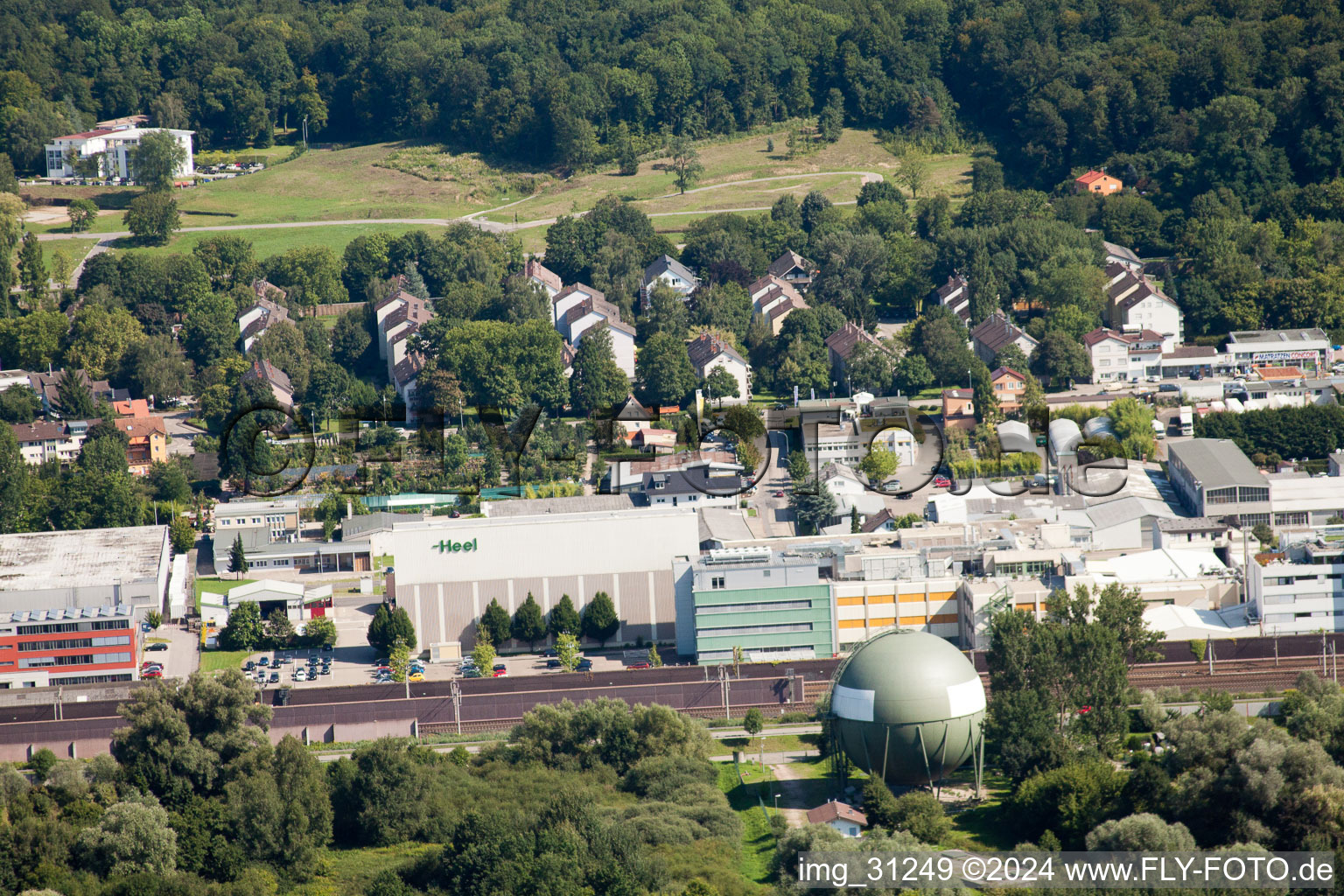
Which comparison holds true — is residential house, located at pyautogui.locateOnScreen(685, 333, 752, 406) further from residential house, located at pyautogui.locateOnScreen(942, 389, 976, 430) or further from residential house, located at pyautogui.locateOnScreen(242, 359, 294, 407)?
residential house, located at pyautogui.locateOnScreen(242, 359, 294, 407)

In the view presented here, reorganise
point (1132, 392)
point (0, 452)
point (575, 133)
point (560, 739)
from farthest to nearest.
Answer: point (575, 133), point (1132, 392), point (0, 452), point (560, 739)

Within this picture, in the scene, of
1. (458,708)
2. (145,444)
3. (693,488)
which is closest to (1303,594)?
(693,488)

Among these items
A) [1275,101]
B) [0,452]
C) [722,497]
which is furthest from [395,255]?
[1275,101]

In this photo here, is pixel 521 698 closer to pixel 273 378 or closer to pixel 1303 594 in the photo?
pixel 1303 594

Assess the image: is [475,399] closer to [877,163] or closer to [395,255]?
[395,255]

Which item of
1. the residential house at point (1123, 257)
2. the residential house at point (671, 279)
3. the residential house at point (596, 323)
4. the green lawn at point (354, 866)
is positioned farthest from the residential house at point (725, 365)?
the green lawn at point (354, 866)

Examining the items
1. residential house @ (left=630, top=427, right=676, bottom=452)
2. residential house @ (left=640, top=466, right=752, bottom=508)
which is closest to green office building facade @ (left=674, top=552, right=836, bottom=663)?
residential house @ (left=640, top=466, right=752, bottom=508)

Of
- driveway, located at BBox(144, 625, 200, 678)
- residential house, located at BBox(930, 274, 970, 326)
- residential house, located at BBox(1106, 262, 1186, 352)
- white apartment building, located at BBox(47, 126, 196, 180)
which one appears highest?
white apartment building, located at BBox(47, 126, 196, 180)
